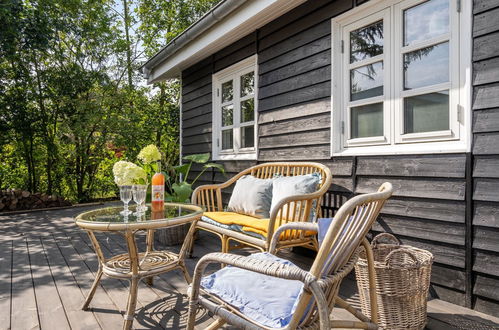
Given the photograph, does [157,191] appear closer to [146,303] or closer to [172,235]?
[146,303]

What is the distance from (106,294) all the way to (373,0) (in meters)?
2.70

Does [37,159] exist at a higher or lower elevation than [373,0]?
lower

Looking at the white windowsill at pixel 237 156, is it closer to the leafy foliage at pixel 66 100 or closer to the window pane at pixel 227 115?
the window pane at pixel 227 115

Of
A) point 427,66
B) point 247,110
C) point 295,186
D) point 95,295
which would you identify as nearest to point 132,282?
point 95,295

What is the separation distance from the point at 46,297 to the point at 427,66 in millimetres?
2798

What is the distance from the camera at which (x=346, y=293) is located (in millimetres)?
2141

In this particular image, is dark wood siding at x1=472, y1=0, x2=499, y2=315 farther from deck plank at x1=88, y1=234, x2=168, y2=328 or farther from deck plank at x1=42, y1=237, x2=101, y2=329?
deck plank at x1=42, y1=237, x2=101, y2=329

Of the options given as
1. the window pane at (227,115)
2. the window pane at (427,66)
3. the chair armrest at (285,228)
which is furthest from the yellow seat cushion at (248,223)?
the window pane at (227,115)

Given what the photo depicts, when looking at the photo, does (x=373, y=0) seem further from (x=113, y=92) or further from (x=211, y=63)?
(x=113, y=92)

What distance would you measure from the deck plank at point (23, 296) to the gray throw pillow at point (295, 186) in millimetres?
1604

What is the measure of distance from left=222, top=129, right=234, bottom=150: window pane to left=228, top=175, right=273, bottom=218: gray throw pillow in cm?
139

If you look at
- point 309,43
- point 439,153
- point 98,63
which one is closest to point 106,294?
point 439,153

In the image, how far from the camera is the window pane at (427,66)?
6.56ft

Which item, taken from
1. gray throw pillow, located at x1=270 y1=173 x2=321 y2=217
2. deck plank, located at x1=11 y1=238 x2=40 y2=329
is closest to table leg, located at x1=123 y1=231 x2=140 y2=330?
deck plank, located at x1=11 y1=238 x2=40 y2=329
